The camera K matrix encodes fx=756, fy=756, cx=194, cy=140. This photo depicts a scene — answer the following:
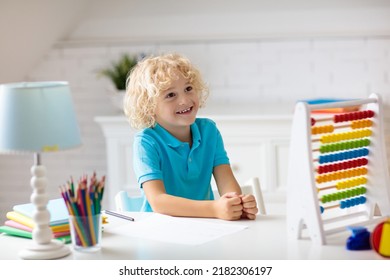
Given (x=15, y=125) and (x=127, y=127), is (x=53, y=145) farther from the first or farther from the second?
(x=127, y=127)

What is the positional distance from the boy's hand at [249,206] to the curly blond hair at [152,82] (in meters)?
0.51

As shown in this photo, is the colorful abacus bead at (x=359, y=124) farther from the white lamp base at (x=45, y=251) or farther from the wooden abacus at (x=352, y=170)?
the white lamp base at (x=45, y=251)

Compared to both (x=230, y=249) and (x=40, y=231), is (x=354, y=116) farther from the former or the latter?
(x=40, y=231)

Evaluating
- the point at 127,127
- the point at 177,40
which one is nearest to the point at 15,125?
the point at 127,127

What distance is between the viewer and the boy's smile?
7.99 ft

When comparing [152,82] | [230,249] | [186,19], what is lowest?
[230,249]

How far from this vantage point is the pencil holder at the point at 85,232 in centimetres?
184

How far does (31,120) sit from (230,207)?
0.62m

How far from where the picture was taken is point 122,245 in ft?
6.31

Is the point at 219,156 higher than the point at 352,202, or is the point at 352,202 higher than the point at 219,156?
the point at 219,156

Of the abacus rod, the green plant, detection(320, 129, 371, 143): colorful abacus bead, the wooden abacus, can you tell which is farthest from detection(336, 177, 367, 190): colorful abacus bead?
the green plant

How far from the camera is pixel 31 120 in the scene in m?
1.78

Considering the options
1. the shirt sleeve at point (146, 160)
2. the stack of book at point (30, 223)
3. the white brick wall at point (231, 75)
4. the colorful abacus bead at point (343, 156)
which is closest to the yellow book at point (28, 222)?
the stack of book at point (30, 223)

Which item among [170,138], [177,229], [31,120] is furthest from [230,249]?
[170,138]
